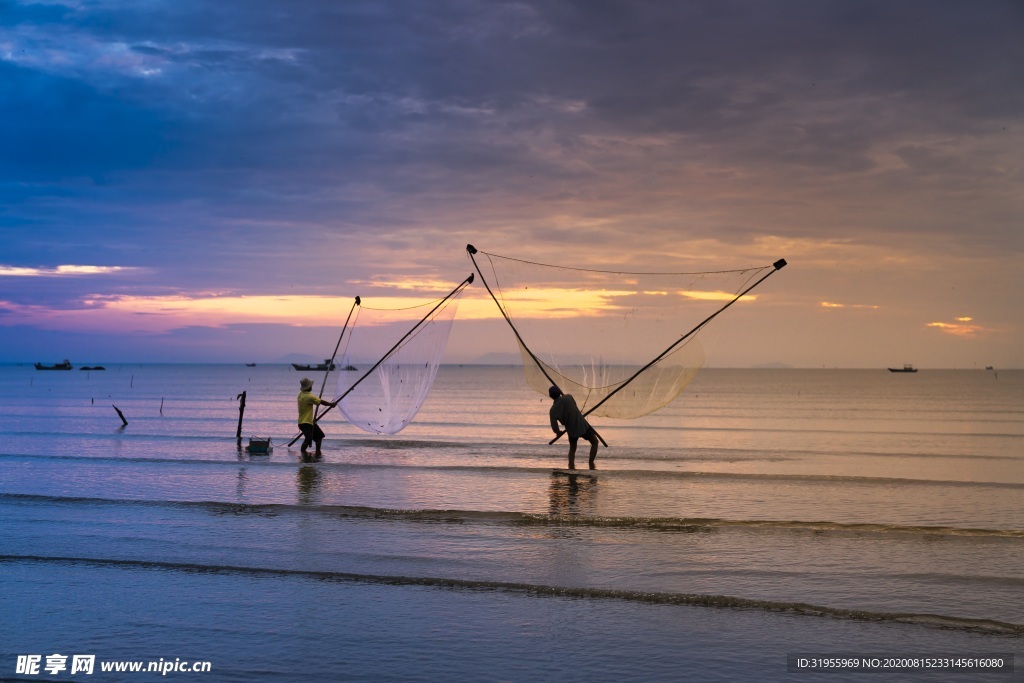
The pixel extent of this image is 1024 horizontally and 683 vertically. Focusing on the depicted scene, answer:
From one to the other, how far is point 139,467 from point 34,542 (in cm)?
921

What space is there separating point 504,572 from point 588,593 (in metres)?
1.20

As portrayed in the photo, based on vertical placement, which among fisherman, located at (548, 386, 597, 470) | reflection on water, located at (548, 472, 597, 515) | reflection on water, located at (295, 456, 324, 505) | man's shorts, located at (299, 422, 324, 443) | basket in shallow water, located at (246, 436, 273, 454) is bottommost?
reflection on water, located at (295, 456, 324, 505)

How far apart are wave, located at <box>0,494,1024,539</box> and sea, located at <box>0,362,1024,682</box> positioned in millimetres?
77

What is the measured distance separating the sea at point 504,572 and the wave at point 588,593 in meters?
0.03

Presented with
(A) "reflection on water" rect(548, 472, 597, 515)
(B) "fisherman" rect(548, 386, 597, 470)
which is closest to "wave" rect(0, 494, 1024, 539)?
(A) "reflection on water" rect(548, 472, 597, 515)

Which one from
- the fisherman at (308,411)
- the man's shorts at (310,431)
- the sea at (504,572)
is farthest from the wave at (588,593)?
the man's shorts at (310,431)

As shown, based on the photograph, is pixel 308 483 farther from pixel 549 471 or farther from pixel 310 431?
pixel 549 471

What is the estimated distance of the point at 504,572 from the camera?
9.19 metres

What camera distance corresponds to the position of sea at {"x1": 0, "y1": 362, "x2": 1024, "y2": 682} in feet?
21.7

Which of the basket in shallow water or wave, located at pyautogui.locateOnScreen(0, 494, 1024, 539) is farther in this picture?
the basket in shallow water

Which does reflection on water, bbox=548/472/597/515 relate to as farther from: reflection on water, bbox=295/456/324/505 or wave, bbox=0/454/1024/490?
reflection on water, bbox=295/456/324/505

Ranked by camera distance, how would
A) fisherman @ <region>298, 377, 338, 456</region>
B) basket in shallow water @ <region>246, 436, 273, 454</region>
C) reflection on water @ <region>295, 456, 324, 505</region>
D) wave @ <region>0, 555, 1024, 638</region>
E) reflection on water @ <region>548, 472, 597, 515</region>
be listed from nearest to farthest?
wave @ <region>0, 555, 1024, 638</region> < reflection on water @ <region>548, 472, 597, 515</region> < reflection on water @ <region>295, 456, 324, 505</region> < fisherman @ <region>298, 377, 338, 456</region> < basket in shallow water @ <region>246, 436, 273, 454</region>

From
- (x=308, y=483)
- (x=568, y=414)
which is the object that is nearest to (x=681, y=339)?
(x=568, y=414)

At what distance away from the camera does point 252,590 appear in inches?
335
